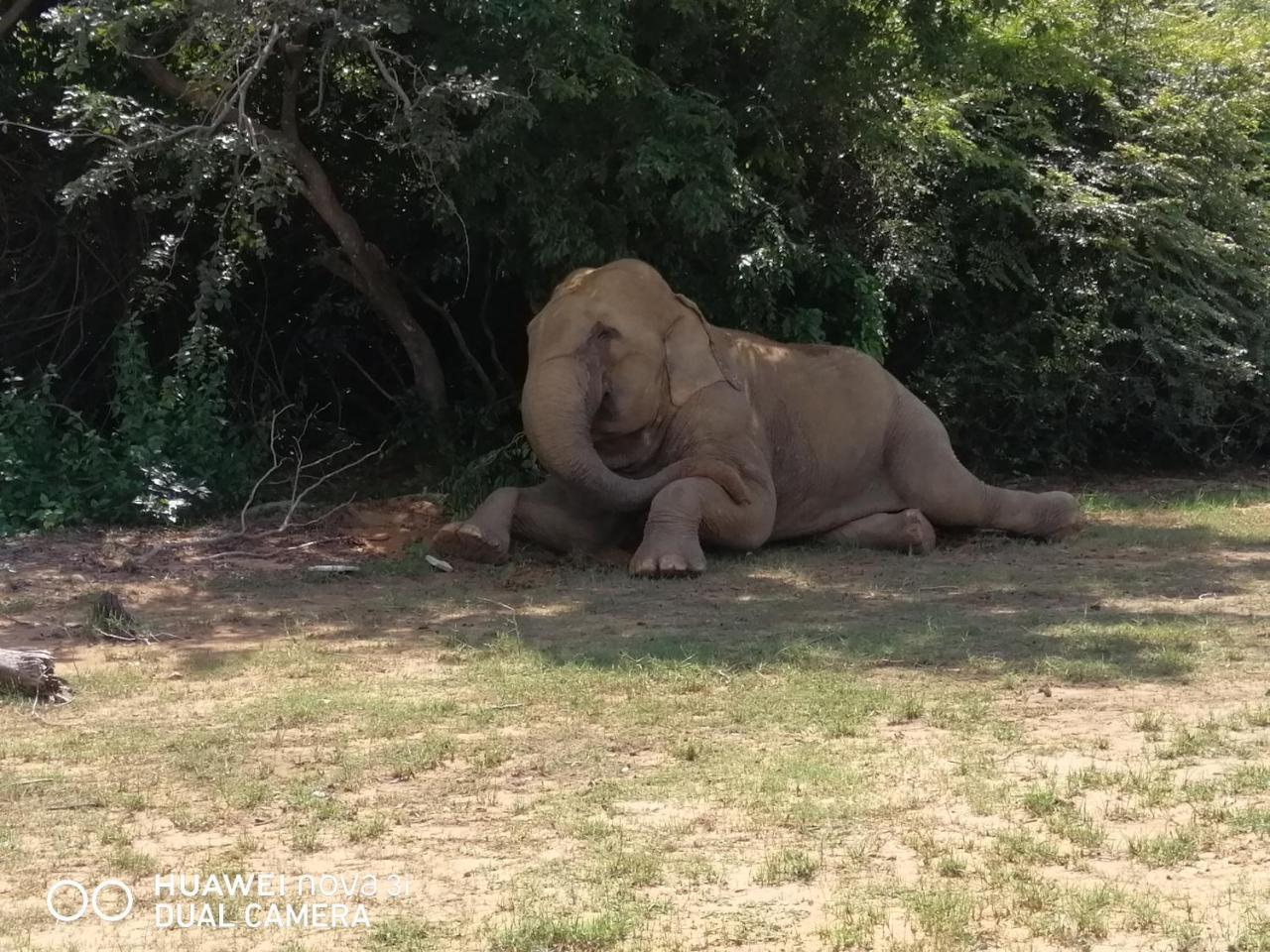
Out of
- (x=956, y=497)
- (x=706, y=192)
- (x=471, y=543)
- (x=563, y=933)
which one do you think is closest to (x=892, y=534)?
(x=956, y=497)

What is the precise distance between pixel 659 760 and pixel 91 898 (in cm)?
211

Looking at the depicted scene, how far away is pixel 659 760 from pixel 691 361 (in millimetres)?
5845

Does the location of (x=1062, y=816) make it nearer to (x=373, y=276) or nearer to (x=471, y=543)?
(x=471, y=543)

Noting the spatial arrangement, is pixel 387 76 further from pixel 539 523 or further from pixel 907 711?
pixel 907 711

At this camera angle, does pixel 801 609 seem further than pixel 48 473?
No

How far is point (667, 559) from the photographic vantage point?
10648 mm

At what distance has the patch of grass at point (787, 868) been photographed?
4863 millimetres

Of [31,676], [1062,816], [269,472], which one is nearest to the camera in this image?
[1062,816]

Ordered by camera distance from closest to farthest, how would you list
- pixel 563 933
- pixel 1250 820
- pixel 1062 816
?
pixel 563 933
pixel 1250 820
pixel 1062 816

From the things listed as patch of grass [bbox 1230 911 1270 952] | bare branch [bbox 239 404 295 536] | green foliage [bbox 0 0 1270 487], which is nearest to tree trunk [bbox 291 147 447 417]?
green foliage [bbox 0 0 1270 487]

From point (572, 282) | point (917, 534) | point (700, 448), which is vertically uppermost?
point (572, 282)

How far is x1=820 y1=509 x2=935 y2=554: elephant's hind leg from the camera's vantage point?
12031mm

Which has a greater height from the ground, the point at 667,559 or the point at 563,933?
the point at 667,559

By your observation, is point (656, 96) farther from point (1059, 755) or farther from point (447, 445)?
point (1059, 755)
